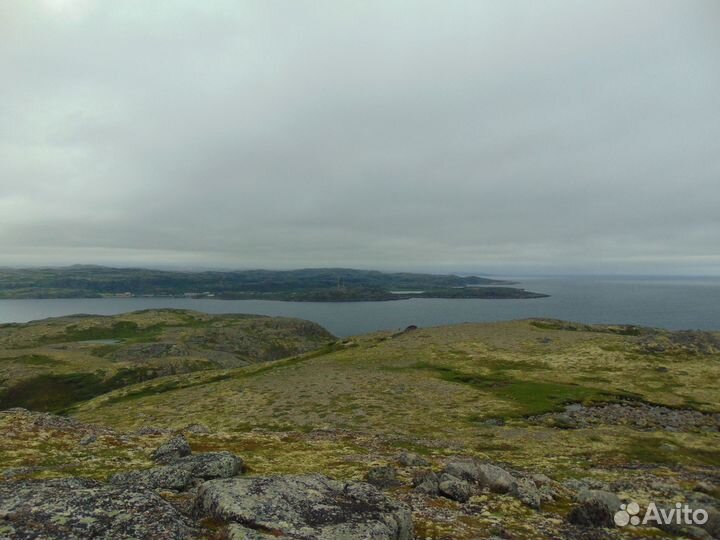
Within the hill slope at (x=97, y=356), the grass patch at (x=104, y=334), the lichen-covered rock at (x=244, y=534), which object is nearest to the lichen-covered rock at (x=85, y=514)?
the lichen-covered rock at (x=244, y=534)

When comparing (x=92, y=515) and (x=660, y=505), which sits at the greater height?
(x=92, y=515)

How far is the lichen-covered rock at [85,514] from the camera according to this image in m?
9.77

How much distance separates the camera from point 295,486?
12.8 metres

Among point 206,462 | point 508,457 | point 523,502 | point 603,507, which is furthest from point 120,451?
point 508,457

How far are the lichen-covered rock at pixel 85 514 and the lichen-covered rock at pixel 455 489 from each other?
11.0 m

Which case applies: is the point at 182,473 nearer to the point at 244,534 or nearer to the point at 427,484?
the point at 244,534

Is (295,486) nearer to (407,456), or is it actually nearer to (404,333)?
(407,456)

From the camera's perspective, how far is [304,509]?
1145 centimetres

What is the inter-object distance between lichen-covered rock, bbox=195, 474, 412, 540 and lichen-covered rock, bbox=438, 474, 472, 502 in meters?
5.42

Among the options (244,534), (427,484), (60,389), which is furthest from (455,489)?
(60,389)

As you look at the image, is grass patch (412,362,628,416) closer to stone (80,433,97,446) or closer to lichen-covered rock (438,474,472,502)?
lichen-covered rock (438,474,472,502)

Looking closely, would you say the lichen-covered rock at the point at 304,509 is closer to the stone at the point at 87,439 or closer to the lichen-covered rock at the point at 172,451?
the lichen-covered rock at the point at 172,451

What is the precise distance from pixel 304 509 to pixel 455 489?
8.48 metres

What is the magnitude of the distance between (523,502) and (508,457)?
16.5 m
